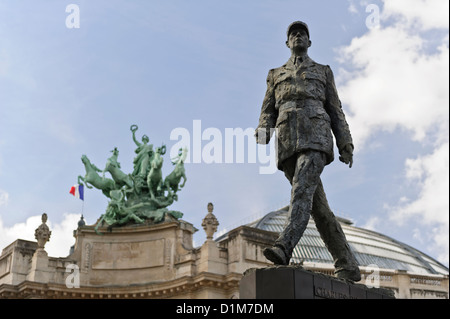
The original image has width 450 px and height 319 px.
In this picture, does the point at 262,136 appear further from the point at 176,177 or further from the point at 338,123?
the point at 176,177

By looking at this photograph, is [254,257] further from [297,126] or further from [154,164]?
[297,126]

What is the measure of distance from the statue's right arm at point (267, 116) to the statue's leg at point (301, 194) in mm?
613

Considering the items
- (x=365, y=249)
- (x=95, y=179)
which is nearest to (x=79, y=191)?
(x=95, y=179)

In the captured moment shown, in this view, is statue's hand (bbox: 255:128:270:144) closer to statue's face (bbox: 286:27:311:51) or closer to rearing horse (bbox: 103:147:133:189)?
statue's face (bbox: 286:27:311:51)

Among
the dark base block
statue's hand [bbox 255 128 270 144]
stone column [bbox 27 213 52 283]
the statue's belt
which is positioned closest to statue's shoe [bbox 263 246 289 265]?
the dark base block

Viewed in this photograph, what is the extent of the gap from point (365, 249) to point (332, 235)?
5048 cm

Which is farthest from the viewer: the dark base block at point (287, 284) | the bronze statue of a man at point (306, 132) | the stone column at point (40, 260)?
the stone column at point (40, 260)

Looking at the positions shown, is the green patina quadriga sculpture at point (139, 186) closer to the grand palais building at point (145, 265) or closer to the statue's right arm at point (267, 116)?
the grand palais building at point (145, 265)

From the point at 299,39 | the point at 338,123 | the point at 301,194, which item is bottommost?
the point at 301,194

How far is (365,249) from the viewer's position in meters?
58.1

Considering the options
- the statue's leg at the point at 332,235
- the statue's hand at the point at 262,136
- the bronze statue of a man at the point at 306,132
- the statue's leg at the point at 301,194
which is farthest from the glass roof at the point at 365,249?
the statue's leg at the point at 301,194

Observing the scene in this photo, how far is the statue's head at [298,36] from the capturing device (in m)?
9.57
